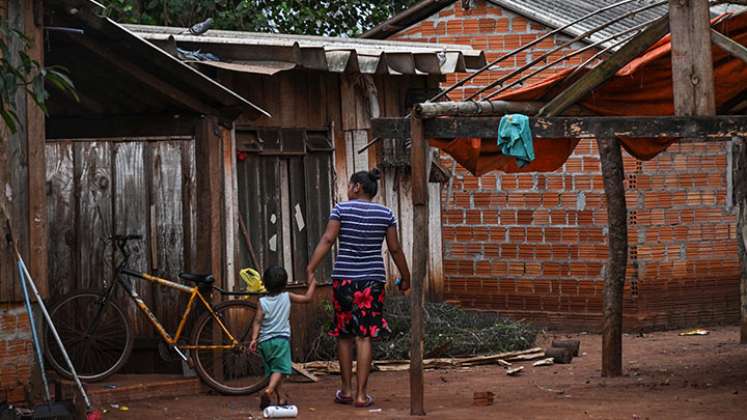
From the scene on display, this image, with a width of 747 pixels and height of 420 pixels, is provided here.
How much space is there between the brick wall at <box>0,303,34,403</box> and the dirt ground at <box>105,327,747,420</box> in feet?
2.66

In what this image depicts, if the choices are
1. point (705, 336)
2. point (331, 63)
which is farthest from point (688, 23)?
point (705, 336)

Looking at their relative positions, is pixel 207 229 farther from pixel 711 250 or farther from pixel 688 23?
pixel 711 250

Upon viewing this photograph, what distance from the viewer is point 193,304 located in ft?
37.6

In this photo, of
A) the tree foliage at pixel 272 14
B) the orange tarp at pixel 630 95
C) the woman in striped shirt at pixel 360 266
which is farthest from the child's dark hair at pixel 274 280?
the tree foliage at pixel 272 14

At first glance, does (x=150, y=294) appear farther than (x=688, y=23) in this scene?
Yes

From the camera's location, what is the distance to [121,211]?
11703mm

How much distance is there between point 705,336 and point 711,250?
1.26 metres

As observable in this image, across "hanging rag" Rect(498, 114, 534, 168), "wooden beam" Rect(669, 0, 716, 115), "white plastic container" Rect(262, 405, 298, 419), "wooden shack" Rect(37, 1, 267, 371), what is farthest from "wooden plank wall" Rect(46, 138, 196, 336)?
"wooden beam" Rect(669, 0, 716, 115)

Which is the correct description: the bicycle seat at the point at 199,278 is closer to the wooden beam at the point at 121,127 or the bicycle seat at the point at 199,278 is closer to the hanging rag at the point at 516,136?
the wooden beam at the point at 121,127

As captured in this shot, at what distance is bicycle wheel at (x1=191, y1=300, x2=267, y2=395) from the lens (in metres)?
11.4

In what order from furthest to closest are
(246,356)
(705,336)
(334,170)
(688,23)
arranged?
(705,336) → (334,170) → (246,356) → (688,23)

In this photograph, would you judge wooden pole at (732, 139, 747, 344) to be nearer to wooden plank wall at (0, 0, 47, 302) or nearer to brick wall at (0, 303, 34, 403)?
wooden plank wall at (0, 0, 47, 302)

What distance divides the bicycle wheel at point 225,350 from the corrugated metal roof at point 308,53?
2.15 meters

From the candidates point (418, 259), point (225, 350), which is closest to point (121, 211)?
point (225, 350)
